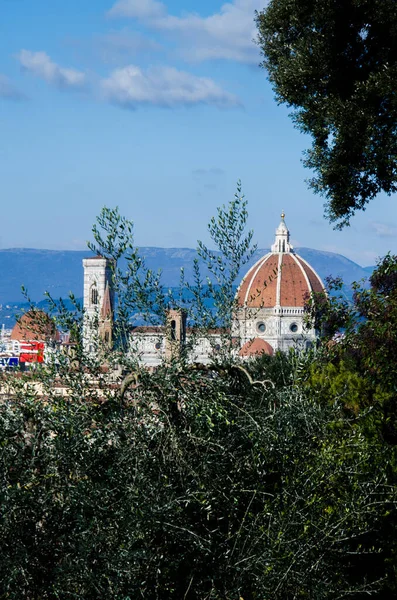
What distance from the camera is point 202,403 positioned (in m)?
6.13

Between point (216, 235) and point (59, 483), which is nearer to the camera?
point (59, 483)

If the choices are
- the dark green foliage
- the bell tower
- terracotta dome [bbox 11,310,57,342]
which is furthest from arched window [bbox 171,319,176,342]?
the dark green foliage

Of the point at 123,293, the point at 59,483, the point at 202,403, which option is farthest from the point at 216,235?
the point at 59,483

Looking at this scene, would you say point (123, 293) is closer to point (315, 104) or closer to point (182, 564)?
point (182, 564)

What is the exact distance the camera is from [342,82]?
13852 mm

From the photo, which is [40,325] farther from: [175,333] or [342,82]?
[342,82]

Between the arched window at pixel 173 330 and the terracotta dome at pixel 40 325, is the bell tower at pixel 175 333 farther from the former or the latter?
the terracotta dome at pixel 40 325

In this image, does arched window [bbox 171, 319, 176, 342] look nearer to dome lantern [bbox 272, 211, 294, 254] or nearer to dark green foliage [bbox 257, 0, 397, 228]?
dark green foliage [bbox 257, 0, 397, 228]

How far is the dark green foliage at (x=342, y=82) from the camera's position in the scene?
43.4 feet

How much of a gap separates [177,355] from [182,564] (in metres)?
1.63

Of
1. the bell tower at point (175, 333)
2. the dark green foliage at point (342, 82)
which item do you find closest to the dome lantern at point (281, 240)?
the dark green foliage at point (342, 82)

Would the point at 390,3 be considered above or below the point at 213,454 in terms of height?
above

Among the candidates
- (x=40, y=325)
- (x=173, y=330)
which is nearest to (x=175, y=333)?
(x=173, y=330)

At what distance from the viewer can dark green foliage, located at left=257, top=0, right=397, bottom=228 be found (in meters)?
13.2
